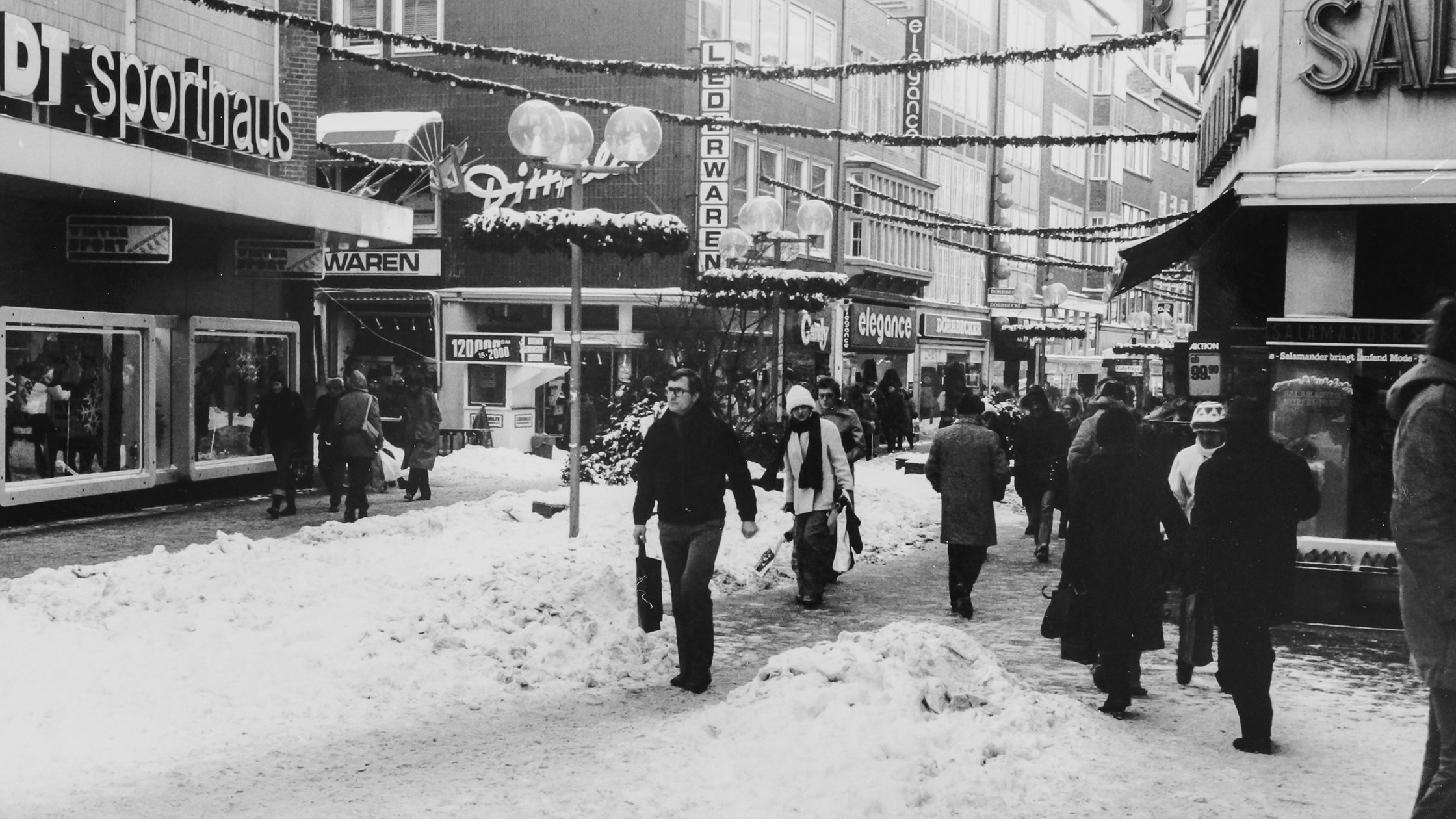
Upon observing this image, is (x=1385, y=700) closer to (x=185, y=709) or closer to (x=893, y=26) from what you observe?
(x=185, y=709)

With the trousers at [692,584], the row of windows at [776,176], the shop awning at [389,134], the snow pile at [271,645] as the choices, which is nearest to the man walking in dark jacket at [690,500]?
the trousers at [692,584]

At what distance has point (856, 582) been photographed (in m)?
13.6

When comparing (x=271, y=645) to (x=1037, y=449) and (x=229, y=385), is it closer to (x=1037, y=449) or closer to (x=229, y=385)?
(x=1037, y=449)

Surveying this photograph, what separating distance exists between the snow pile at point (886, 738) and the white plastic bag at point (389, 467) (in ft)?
49.5

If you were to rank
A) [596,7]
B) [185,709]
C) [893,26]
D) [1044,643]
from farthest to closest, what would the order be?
[893,26] → [596,7] → [1044,643] → [185,709]

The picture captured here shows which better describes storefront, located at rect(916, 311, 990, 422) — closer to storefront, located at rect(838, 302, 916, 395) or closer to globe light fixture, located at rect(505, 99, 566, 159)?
storefront, located at rect(838, 302, 916, 395)

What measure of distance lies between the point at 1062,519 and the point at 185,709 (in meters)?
10.7

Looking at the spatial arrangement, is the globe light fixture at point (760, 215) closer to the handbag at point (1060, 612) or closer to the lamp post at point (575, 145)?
the lamp post at point (575, 145)

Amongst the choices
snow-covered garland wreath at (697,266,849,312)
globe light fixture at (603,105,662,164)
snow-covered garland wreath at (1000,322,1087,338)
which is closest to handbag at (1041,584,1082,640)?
globe light fixture at (603,105,662,164)

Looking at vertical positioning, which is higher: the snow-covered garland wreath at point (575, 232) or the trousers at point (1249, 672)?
the snow-covered garland wreath at point (575, 232)

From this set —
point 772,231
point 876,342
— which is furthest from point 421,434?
point 876,342

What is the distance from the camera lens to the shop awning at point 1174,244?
13.8 meters

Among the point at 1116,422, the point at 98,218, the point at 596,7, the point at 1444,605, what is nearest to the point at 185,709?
the point at 1116,422

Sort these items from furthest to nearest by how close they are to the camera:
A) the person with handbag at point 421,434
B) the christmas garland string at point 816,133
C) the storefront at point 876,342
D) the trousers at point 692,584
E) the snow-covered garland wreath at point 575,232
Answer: the storefront at point 876,342 < the person with handbag at point 421,434 < the christmas garland string at point 816,133 < the snow-covered garland wreath at point 575,232 < the trousers at point 692,584
